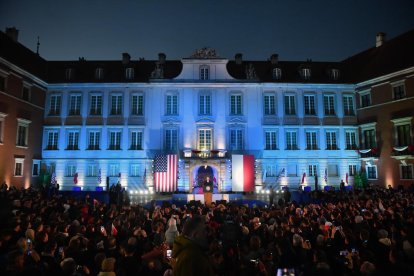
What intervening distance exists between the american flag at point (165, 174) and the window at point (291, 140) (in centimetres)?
1280

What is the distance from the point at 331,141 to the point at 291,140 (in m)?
4.57

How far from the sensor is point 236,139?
34906 mm

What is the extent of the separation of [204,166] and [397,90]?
67.5 ft

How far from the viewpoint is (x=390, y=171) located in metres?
30.9

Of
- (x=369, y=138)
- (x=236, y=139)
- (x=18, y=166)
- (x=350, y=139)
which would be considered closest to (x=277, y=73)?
(x=236, y=139)

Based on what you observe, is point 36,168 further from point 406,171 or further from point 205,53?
point 406,171

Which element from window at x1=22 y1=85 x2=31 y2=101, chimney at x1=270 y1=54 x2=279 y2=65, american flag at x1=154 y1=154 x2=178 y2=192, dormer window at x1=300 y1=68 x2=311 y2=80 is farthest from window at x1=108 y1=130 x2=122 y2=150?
dormer window at x1=300 y1=68 x2=311 y2=80

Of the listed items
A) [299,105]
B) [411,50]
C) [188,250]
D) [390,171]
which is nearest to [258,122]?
[299,105]

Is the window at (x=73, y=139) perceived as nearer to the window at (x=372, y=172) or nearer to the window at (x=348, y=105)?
the window at (x=348, y=105)

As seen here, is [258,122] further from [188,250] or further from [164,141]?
[188,250]

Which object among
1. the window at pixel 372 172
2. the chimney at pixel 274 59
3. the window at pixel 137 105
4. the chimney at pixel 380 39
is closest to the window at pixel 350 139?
the window at pixel 372 172

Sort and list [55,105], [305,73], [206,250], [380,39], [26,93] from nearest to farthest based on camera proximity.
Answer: [206,250] < [26,93] < [55,105] < [380,39] < [305,73]

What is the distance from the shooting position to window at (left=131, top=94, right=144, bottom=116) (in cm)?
3519

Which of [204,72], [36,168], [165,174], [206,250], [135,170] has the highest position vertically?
[204,72]
